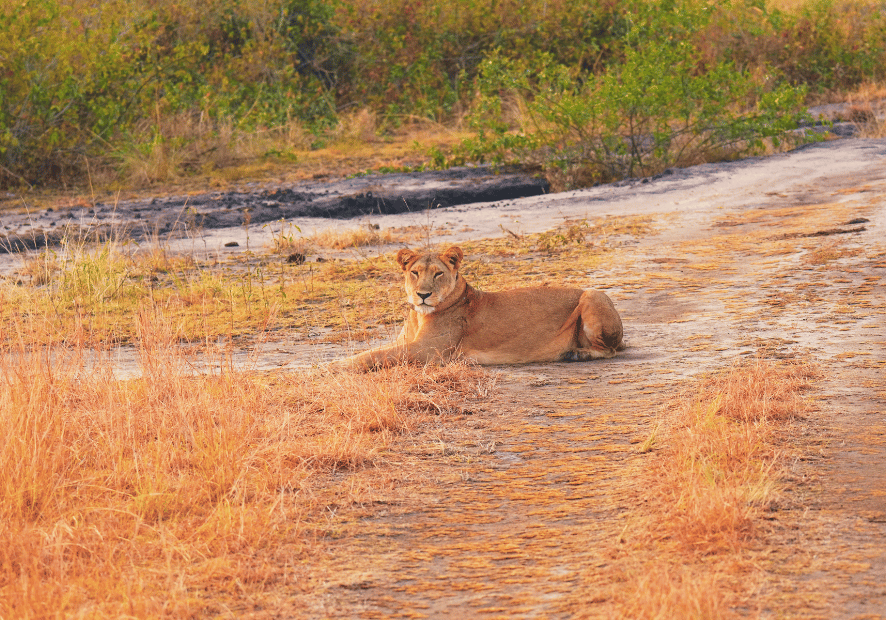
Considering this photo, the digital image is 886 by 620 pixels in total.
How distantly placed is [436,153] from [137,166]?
4806 mm

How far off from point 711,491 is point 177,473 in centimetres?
224

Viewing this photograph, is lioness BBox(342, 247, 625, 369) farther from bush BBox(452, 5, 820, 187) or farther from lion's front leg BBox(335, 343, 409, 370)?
bush BBox(452, 5, 820, 187)

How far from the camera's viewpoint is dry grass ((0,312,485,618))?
352 cm

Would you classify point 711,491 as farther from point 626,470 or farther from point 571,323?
point 571,323

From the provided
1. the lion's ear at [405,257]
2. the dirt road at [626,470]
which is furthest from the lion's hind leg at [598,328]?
the lion's ear at [405,257]

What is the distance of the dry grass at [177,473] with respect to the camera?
11.6ft

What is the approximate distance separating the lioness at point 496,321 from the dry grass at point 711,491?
1.12 metres

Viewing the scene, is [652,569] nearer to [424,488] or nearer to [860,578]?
[860,578]

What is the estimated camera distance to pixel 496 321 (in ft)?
21.9

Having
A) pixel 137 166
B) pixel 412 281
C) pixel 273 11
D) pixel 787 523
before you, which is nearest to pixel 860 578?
pixel 787 523

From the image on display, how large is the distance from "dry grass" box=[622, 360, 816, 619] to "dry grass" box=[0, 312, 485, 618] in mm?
1173

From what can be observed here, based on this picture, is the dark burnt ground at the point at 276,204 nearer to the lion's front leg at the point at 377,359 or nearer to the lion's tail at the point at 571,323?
the lion's front leg at the point at 377,359

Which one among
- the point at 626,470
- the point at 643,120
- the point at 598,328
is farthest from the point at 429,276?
the point at 643,120

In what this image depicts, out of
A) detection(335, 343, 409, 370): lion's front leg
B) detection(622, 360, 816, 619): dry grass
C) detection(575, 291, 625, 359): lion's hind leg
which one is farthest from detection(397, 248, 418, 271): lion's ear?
detection(622, 360, 816, 619): dry grass
